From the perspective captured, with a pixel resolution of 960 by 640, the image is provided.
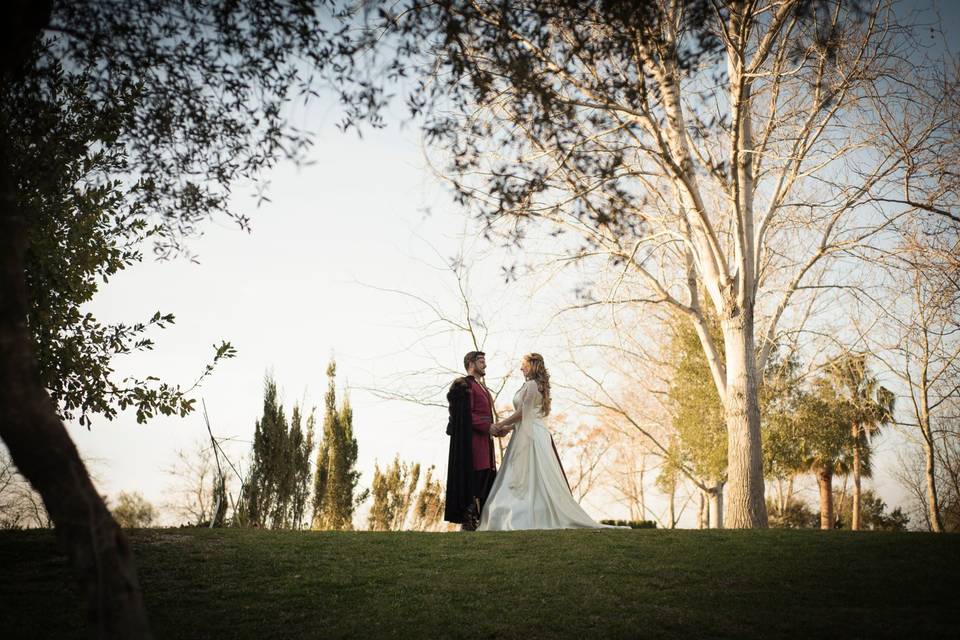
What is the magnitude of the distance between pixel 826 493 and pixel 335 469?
28.6 metres

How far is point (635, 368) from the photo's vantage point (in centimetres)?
2642

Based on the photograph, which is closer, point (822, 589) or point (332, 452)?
point (822, 589)

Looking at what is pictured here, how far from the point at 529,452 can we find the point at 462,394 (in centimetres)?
156

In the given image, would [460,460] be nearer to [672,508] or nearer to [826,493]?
[672,508]

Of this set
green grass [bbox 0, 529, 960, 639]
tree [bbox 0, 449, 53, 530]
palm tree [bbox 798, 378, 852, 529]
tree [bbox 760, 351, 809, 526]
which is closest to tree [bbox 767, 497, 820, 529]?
palm tree [bbox 798, 378, 852, 529]

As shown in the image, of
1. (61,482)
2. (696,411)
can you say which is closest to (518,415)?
(61,482)

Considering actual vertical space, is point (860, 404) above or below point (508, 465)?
above

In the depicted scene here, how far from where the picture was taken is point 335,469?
21078mm

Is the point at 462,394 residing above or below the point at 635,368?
below

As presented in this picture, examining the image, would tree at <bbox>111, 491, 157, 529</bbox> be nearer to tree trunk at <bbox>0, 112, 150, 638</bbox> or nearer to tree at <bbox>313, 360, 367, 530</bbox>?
tree at <bbox>313, 360, 367, 530</bbox>

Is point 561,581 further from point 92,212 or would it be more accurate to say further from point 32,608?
point 92,212

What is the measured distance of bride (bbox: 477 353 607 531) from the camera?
1100 centimetres

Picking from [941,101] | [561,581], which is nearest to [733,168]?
[941,101]

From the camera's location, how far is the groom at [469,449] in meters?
12.0
